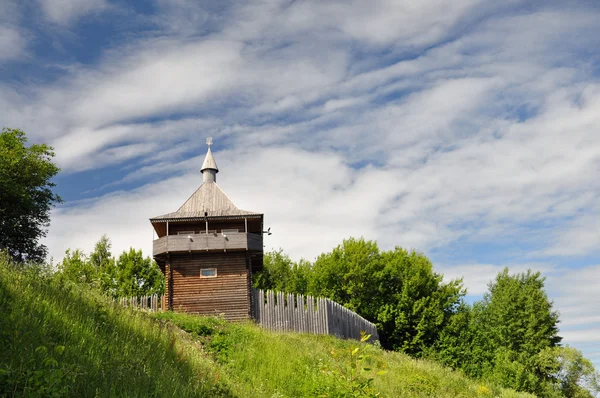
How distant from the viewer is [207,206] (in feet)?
Answer: 100

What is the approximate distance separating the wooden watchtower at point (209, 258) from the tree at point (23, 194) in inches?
553

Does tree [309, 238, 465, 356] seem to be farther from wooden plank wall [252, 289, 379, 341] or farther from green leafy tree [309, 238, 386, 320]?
wooden plank wall [252, 289, 379, 341]

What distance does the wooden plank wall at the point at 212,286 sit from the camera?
Result: 28047 mm

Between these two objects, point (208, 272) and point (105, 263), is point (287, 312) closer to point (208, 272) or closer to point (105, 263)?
point (208, 272)

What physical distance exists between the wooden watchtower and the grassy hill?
9.53 meters

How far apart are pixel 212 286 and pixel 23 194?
18070 mm

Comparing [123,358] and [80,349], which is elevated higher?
[80,349]

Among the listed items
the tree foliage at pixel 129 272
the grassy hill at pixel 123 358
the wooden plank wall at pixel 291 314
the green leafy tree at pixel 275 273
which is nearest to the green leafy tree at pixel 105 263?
the tree foliage at pixel 129 272

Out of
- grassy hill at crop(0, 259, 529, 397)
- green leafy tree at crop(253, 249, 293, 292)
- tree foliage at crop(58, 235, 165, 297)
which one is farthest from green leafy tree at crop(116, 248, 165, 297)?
grassy hill at crop(0, 259, 529, 397)

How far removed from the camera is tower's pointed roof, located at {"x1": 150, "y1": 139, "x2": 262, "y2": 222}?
1157 inches

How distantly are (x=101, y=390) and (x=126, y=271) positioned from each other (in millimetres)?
40972

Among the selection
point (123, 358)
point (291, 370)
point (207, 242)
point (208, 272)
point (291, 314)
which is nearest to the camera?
point (123, 358)

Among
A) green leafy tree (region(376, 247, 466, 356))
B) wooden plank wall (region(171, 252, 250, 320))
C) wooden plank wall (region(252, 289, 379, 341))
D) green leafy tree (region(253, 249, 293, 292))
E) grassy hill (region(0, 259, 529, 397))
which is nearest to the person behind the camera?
grassy hill (region(0, 259, 529, 397))

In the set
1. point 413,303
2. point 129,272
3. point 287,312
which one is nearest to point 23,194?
point 129,272
